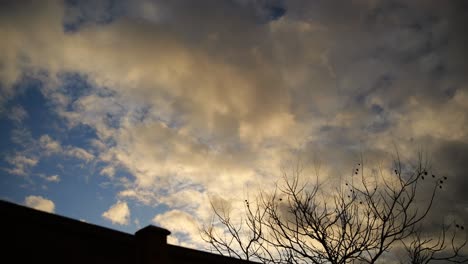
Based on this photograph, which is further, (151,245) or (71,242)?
(151,245)

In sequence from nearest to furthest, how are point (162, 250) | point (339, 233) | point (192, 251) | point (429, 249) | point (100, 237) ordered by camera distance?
point (100, 237), point (162, 250), point (192, 251), point (429, 249), point (339, 233)

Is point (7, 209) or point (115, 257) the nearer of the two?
point (7, 209)

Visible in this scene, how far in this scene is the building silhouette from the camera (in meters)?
4.76

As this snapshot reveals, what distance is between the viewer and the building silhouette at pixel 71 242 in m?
4.76

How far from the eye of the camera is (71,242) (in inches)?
206

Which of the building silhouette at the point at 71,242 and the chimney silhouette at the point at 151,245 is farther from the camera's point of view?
the chimney silhouette at the point at 151,245

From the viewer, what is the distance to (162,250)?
19.4 feet

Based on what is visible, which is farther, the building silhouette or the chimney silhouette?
the chimney silhouette

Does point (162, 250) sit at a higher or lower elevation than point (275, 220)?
lower

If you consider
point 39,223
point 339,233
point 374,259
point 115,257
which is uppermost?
point 339,233

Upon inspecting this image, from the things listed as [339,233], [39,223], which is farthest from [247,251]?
[39,223]

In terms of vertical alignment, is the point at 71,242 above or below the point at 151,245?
below

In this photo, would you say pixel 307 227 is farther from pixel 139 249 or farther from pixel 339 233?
pixel 139 249

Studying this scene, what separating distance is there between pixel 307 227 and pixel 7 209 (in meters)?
9.25
